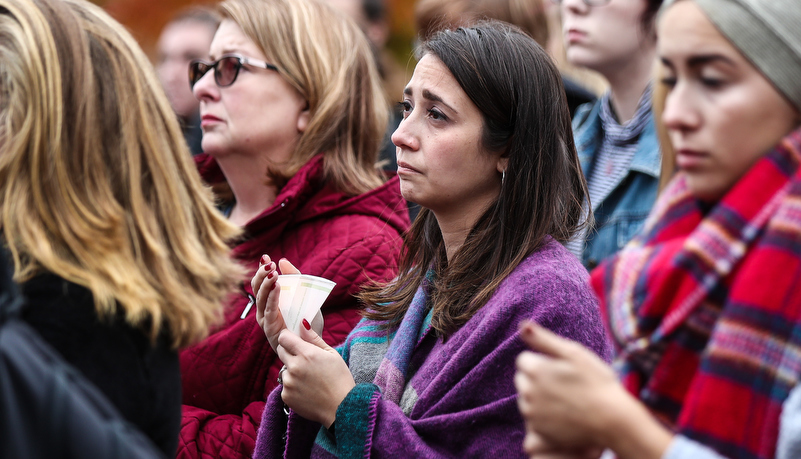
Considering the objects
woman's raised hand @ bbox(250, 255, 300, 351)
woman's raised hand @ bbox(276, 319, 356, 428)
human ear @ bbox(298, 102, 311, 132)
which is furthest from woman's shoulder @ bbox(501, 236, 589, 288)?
human ear @ bbox(298, 102, 311, 132)

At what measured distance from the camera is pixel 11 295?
1428 mm

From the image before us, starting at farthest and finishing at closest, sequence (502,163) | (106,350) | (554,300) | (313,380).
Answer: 1. (502,163)
2. (313,380)
3. (554,300)
4. (106,350)

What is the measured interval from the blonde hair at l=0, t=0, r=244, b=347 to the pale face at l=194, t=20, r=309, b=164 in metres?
1.43

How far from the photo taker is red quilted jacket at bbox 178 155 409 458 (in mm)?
2895

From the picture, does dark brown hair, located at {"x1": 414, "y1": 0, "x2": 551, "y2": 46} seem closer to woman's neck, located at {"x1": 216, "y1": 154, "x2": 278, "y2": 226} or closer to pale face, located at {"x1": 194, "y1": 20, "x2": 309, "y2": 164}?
pale face, located at {"x1": 194, "y1": 20, "x2": 309, "y2": 164}

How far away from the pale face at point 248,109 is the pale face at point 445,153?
1044 millimetres

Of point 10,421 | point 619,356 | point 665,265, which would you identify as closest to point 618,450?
point 619,356

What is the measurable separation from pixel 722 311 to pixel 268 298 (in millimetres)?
1477

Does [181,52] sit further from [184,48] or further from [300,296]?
[300,296]

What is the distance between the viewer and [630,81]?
3.75 meters

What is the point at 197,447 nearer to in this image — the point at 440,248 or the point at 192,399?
the point at 192,399

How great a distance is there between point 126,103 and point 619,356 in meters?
1.25

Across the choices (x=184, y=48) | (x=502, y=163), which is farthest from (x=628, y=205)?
(x=184, y=48)

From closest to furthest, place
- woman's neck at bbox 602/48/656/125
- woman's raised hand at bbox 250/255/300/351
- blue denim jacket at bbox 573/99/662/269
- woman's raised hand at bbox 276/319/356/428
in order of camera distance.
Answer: woman's raised hand at bbox 276/319/356/428 → woman's raised hand at bbox 250/255/300/351 → blue denim jacket at bbox 573/99/662/269 → woman's neck at bbox 602/48/656/125
